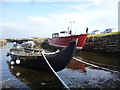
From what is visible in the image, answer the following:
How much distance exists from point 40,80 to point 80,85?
223cm

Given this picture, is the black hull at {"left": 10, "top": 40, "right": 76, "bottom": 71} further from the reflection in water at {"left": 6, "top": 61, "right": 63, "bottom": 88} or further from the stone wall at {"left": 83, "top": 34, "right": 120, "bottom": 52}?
the stone wall at {"left": 83, "top": 34, "right": 120, "bottom": 52}

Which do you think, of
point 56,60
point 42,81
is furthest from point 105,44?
point 42,81

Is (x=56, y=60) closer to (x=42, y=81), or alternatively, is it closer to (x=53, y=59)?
(x=53, y=59)

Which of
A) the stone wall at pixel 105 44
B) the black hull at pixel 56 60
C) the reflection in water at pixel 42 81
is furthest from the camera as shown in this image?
the stone wall at pixel 105 44

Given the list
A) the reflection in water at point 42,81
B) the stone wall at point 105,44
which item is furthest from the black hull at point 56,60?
the stone wall at point 105,44

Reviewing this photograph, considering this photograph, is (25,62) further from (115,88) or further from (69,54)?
(115,88)

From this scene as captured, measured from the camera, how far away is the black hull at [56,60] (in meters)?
6.47

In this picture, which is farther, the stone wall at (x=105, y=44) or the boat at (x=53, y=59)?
the stone wall at (x=105, y=44)

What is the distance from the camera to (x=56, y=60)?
6.92 metres

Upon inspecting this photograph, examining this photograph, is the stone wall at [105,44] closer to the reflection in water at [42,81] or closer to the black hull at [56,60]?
the black hull at [56,60]

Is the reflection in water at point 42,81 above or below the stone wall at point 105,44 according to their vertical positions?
below

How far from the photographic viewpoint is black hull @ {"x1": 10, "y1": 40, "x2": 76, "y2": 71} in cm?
647

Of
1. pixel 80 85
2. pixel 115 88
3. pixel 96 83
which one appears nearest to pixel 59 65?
pixel 80 85

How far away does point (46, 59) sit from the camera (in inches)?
281
